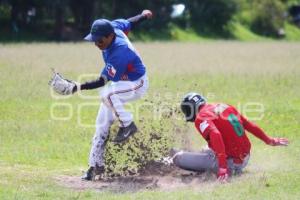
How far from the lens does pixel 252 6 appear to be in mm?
74500

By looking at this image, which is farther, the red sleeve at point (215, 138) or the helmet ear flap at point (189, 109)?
the helmet ear flap at point (189, 109)

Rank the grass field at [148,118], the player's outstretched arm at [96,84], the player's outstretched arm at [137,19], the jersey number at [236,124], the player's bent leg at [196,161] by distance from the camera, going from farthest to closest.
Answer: the player's outstretched arm at [137,19] → the player's bent leg at [196,161] → the player's outstretched arm at [96,84] → the jersey number at [236,124] → the grass field at [148,118]

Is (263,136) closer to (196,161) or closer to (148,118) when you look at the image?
(196,161)

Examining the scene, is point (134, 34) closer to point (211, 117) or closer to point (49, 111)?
point (49, 111)

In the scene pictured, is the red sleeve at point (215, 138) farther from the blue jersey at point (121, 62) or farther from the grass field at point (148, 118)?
the blue jersey at point (121, 62)

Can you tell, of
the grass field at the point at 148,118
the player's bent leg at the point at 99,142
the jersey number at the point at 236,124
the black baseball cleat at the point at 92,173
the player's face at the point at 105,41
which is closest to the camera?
the grass field at the point at 148,118

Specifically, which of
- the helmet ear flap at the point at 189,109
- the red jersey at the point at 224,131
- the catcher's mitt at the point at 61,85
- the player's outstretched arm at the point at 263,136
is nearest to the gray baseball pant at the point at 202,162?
the red jersey at the point at 224,131

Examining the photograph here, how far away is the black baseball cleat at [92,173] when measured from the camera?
32.9 feet

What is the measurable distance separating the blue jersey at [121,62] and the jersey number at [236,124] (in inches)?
55.1

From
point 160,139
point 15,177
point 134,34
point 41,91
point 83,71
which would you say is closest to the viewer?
point 15,177

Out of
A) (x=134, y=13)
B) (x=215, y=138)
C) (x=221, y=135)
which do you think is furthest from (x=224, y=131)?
→ (x=134, y=13)

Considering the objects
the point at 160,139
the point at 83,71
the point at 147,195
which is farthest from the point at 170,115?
the point at 83,71

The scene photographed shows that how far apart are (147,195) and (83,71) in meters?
16.5

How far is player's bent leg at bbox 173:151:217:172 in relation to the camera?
31.7ft
